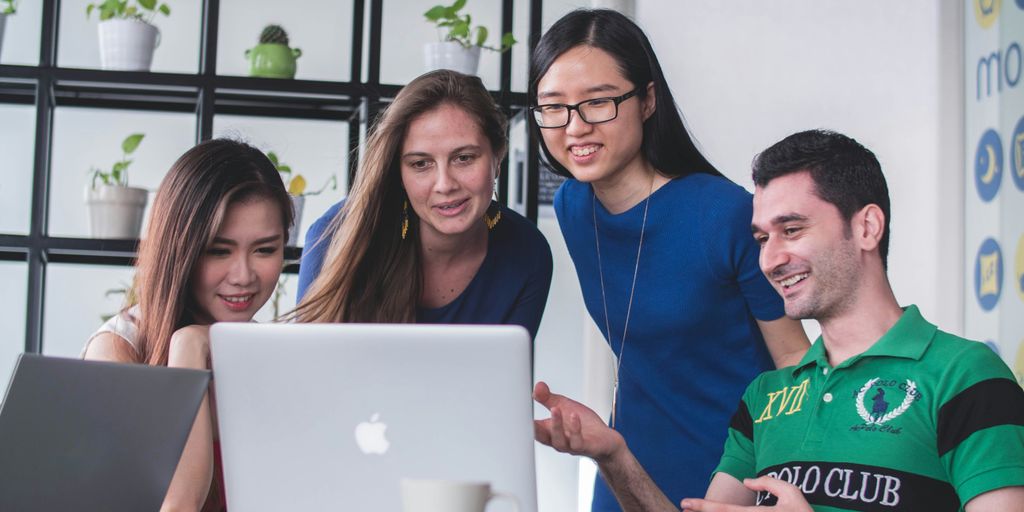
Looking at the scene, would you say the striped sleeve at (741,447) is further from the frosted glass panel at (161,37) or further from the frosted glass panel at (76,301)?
the frosted glass panel at (161,37)

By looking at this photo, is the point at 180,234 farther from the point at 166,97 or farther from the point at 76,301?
the point at 76,301

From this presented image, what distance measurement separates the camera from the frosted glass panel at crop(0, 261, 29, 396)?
3.37 metres

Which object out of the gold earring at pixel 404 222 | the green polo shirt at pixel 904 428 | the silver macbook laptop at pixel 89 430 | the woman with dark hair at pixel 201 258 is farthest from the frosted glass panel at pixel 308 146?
the silver macbook laptop at pixel 89 430

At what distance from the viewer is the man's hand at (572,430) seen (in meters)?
1.36

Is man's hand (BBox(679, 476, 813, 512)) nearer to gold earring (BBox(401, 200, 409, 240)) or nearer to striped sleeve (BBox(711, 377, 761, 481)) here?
striped sleeve (BBox(711, 377, 761, 481))

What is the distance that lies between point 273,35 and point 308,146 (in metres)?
0.43

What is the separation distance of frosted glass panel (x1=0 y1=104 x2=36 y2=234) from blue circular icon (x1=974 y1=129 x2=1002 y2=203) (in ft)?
9.59

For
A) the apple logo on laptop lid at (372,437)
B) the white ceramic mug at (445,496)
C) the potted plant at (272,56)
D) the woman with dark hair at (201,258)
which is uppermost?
the potted plant at (272,56)

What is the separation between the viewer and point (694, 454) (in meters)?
1.93

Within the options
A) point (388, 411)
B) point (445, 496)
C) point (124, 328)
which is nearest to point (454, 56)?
point (124, 328)

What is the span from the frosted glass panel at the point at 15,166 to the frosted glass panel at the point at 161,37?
0.22 m

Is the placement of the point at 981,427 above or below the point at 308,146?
below

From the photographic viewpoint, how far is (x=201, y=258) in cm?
182

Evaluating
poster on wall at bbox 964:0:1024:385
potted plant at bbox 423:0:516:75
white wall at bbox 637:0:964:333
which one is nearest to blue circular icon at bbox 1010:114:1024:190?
poster on wall at bbox 964:0:1024:385
